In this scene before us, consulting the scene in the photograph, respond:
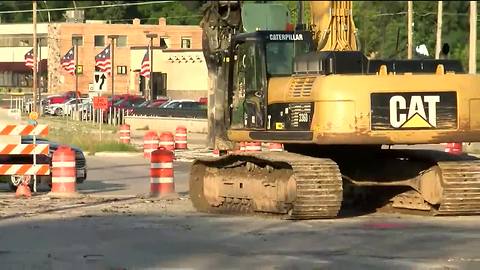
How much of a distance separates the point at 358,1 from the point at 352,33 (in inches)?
405

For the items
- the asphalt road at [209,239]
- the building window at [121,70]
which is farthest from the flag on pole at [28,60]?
the asphalt road at [209,239]

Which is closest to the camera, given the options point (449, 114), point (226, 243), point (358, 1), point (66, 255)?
point (358, 1)

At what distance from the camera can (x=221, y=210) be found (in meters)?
19.6

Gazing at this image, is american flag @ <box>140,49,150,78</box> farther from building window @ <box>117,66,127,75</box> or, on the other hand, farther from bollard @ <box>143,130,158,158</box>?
bollard @ <box>143,130,158,158</box>

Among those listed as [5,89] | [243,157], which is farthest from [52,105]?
[243,157]

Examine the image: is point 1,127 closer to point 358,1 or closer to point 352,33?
point 352,33

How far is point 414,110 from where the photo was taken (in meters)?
17.2

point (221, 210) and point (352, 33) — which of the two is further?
point (221, 210)

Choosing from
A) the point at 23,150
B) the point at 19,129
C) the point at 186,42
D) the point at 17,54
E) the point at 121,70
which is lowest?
the point at 23,150

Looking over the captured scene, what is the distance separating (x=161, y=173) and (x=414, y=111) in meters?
6.58

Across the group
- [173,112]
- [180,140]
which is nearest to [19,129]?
[180,140]

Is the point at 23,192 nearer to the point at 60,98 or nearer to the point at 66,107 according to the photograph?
the point at 66,107

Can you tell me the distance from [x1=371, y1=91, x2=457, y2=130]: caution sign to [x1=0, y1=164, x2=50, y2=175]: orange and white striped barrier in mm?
8069

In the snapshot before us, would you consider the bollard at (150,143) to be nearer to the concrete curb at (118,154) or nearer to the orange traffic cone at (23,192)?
the concrete curb at (118,154)
